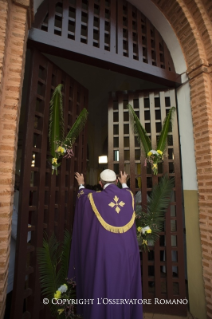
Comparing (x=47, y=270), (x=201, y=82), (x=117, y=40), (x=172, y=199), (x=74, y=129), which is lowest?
(x=47, y=270)

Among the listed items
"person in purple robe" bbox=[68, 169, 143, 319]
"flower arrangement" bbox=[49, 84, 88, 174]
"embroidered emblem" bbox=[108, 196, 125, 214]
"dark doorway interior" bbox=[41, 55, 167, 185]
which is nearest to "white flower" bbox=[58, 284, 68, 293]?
"person in purple robe" bbox=[68, 169, 143, 319]

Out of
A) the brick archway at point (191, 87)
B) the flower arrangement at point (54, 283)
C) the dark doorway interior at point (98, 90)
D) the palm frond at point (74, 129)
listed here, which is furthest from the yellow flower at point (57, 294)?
the dark doorway interior at point (98, 90)

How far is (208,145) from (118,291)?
2.40 m

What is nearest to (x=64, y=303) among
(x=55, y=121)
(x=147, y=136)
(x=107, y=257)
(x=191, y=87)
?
(x=107, y=257)

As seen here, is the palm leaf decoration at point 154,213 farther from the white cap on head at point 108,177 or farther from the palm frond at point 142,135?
the white cap on head at point 108,177

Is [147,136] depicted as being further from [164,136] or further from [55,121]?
[55,121]

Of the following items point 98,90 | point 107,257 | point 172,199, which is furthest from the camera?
point 98,90

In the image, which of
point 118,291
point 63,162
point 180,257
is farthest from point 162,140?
point 118,291

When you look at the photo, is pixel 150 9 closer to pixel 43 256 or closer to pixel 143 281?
pixel 43 256

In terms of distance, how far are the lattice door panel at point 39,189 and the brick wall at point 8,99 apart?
1.22ft

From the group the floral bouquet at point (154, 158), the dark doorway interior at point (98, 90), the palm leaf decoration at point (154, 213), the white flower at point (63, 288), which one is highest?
the dark doorway interior at point (98, 90)

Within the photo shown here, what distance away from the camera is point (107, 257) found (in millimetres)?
2223

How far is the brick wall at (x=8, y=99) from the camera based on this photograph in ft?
6.31

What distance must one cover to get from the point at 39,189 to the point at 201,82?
120 inches
